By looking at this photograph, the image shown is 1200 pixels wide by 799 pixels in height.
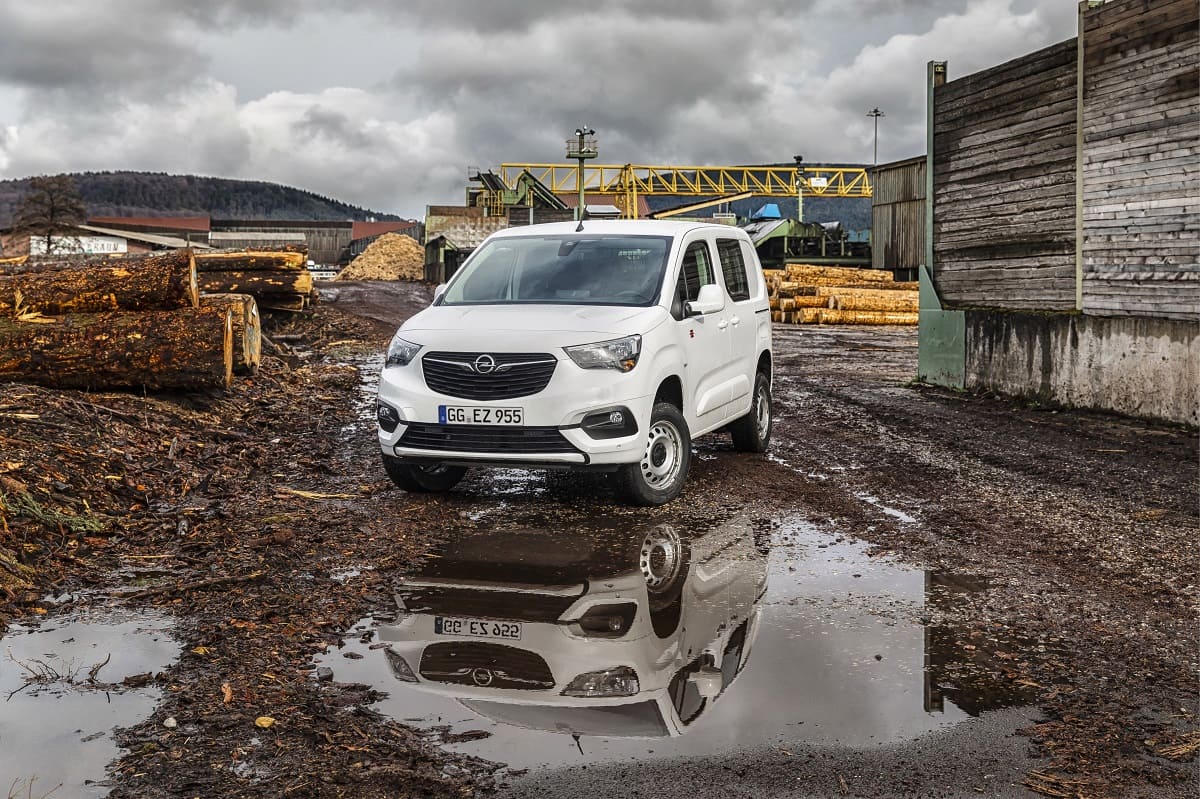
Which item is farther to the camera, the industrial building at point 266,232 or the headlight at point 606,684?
the industrial building at point 266,232

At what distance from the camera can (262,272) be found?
21391 mm

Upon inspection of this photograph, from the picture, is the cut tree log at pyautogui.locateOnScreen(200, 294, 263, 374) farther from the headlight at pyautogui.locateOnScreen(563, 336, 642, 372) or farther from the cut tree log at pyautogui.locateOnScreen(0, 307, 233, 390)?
the headlight at pyautogui.locateOnScreen(563, 336, 642, 372)

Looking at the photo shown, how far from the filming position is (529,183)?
64938mm

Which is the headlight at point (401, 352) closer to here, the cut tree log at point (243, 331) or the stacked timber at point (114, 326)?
the stacked timber at point (114, 326)

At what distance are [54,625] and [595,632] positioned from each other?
2.56 meters

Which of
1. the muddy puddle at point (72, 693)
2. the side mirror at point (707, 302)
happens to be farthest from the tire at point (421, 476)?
the muddy puddle at point (72, 693)

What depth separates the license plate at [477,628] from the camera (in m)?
5.41

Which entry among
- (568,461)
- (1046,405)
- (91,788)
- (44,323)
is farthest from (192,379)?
(1046,405)

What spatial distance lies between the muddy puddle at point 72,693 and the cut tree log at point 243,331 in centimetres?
737

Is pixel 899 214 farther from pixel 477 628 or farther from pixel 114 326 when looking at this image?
pixel 477 628

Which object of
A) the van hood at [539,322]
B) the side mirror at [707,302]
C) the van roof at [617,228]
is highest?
the van roof at [617,228]

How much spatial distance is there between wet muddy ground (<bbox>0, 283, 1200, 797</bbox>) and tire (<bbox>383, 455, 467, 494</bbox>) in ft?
0.99

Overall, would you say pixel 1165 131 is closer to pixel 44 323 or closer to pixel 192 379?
pixel 192 379

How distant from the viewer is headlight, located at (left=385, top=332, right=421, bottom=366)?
8.23m
